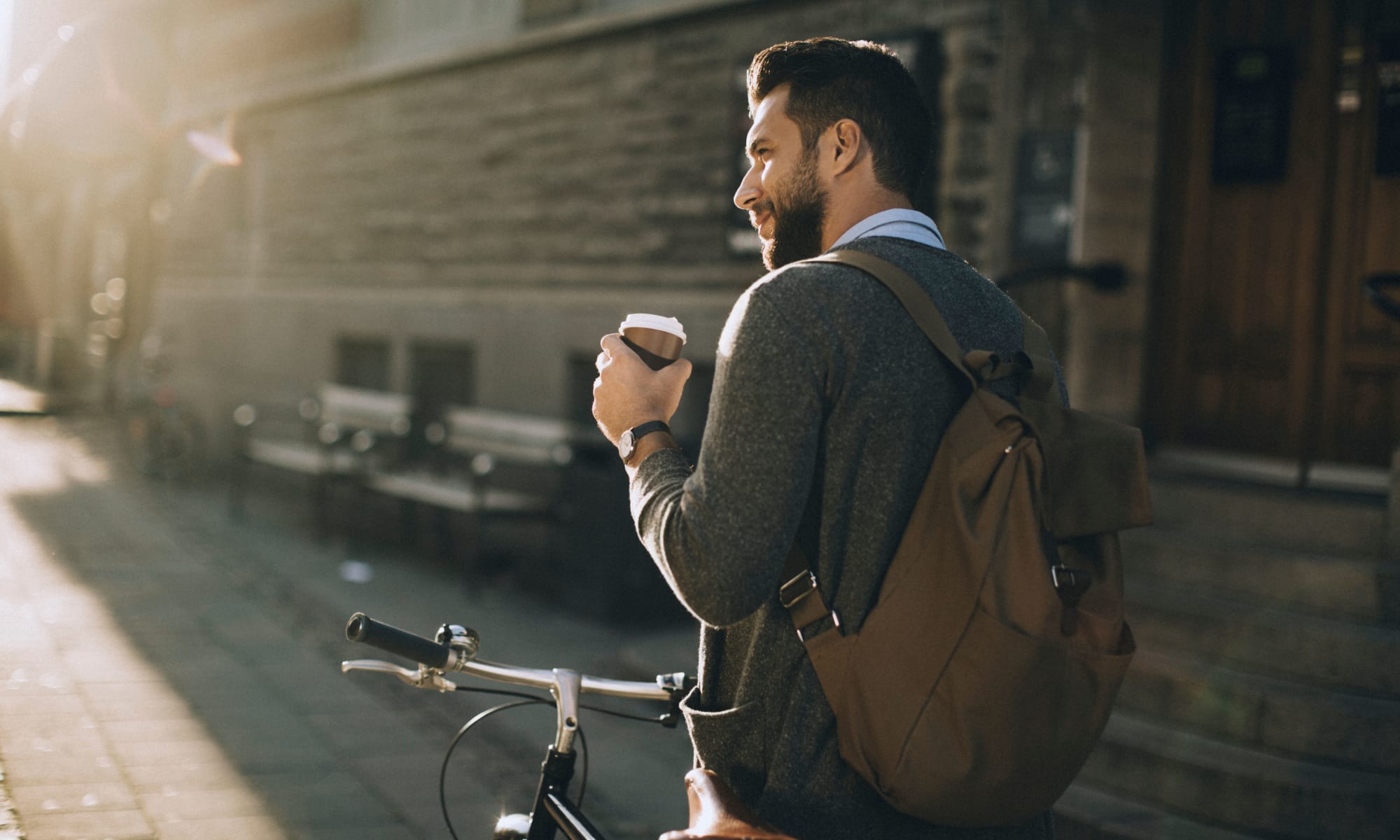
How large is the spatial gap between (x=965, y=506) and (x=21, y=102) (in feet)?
49.3

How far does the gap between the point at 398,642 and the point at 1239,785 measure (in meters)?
3.12

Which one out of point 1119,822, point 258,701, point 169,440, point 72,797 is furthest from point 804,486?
point 169,440

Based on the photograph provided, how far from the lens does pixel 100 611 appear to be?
6750mm

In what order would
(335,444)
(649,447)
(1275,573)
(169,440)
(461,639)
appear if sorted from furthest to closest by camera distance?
(169,440) → (335,444) → (1275,573) → (461,639) → (649,447)

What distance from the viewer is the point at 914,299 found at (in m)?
1.58

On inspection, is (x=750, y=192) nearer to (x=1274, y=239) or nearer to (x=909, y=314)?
(x=909, y=314)

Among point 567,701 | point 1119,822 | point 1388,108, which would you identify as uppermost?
point 1388,108

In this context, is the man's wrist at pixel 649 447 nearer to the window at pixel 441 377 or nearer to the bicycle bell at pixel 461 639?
the bicycle bell at pixel 461 639

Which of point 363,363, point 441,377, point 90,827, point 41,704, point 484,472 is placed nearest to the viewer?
point 90,827

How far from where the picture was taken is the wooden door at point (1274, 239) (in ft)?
18.4

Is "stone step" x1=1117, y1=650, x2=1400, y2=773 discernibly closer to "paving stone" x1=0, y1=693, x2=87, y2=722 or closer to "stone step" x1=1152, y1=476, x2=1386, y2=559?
"stone step" x1=1152, y1=476, x2=1386, y2=559

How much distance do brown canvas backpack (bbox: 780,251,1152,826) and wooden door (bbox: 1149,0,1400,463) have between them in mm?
4557

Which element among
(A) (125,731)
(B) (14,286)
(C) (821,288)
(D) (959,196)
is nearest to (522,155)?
(D) (959,196)

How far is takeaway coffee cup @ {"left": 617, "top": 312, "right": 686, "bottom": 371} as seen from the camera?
1762 millimetres
